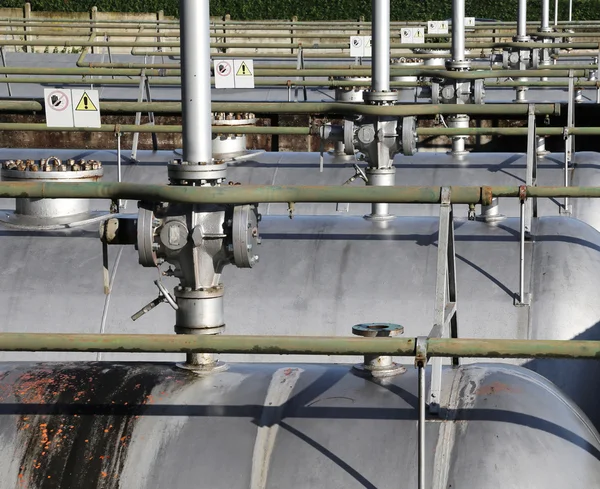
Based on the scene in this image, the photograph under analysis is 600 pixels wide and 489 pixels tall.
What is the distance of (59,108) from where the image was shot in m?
9.53

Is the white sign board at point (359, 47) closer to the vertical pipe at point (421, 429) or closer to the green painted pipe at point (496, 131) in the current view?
the green painted pipe at point (496, 131)

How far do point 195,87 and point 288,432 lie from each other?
1.42 meters

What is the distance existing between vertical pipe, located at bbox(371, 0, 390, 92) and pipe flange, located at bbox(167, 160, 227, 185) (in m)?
3.47

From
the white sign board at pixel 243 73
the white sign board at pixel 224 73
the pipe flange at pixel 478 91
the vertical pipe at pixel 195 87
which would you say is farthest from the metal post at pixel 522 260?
the white sign board at pixel 224 73

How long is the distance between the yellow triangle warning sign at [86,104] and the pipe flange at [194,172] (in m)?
4.89

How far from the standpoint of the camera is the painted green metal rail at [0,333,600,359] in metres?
3.89

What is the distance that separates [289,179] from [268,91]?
6.86 m

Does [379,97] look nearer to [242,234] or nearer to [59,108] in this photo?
[59,108]

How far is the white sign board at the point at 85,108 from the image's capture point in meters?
9.48

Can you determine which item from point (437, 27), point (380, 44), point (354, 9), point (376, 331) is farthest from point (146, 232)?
point (354, 9)

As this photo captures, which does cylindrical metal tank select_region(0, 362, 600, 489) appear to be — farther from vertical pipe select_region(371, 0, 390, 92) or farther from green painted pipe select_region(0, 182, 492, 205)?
vertical pipe select_region(371, 0, 390, 92)

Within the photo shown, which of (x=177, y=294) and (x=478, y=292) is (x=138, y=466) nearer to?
(x=177, y=294)

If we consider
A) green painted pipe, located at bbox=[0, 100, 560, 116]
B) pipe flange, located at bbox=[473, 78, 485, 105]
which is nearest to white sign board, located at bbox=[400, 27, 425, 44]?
pipe flange, located at bbox=[473, 78, 485, 105]

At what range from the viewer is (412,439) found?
4145 millimetres
